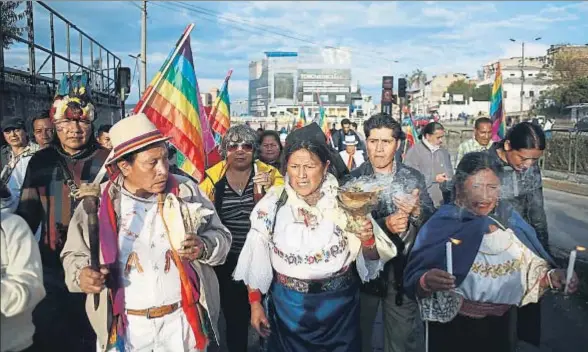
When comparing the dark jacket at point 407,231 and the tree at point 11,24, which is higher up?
the tree at point 11,24

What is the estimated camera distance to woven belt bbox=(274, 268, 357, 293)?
2.94 metres

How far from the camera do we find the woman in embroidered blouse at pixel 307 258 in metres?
2.93

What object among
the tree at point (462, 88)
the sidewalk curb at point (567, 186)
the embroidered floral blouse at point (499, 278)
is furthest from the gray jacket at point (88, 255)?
the tree at point (462, 88)

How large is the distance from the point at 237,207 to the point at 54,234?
4.34 feet

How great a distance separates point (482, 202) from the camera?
9.34ft

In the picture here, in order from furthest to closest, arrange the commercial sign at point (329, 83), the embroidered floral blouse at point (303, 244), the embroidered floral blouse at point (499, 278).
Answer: the commercial sign at point (329, 83), the embroidered floral blouse at point (303, 244), the embroidered floral blouse at point (499, 278)

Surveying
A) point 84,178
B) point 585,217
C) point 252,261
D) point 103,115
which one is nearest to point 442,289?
point 252,261

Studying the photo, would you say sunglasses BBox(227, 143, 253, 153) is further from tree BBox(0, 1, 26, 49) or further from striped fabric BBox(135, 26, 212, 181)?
tree BBox(0, 1, 26, 49)

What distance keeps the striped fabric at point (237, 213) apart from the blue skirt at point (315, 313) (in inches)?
38.0

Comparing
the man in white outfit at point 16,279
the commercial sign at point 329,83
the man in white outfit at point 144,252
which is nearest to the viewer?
the man in white outfit at point 16,279

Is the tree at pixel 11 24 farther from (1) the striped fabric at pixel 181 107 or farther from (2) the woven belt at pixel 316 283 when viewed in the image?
(2) the woven belt at pixel 316 283

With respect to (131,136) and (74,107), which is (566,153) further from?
(131,136)

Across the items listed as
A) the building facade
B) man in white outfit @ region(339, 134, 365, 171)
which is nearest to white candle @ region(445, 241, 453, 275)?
man in white outfit @ region(339, 134, 365, 171)

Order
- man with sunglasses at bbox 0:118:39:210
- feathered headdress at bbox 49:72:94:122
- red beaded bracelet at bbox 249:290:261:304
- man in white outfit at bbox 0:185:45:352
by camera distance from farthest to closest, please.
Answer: man with sunglasses at bbox 0:118:39:210, feathered headdress at bbox 49:72:94:122, red beaded bracelet at bbox 249:290:261:304, man in white outfit at bbox 0:185:45:352
